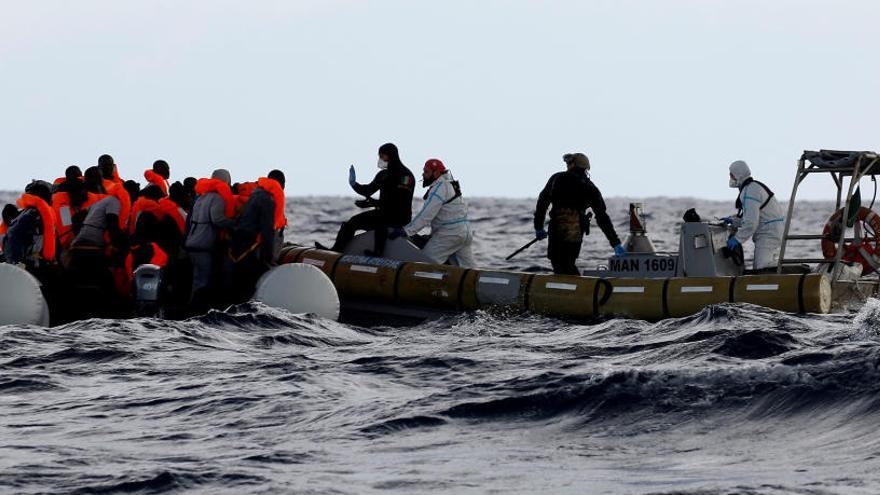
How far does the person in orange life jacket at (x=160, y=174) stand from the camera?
14367 millimetres

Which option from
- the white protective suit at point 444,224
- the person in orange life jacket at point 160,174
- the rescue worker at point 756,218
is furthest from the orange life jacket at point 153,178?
the rescue worker at point 756,218

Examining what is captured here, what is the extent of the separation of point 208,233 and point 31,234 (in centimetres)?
165

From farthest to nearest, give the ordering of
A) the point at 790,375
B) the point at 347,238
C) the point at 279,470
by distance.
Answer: the point at 347,238 → the point at 790,375 → the point at 279,470

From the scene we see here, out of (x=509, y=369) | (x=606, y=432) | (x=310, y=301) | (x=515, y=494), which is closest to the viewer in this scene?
(x=515, y=494)

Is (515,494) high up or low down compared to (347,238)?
down

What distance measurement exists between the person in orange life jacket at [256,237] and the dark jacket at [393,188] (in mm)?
893

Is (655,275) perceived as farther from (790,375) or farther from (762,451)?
(762,451)

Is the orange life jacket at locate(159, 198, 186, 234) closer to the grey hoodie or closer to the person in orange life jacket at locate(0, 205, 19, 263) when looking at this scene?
the grey hoodie

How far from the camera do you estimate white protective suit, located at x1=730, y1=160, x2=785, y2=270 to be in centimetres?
1309

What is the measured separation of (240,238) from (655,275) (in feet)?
13.0

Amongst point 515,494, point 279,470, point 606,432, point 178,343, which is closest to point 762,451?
point 606,432

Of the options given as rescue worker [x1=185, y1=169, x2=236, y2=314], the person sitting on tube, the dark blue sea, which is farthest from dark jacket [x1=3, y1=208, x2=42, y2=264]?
the person sitting on tube

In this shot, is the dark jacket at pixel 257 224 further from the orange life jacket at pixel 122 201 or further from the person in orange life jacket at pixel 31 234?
the person in orange life jacket at pixel 31 234

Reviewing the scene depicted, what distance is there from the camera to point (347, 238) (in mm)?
14188
